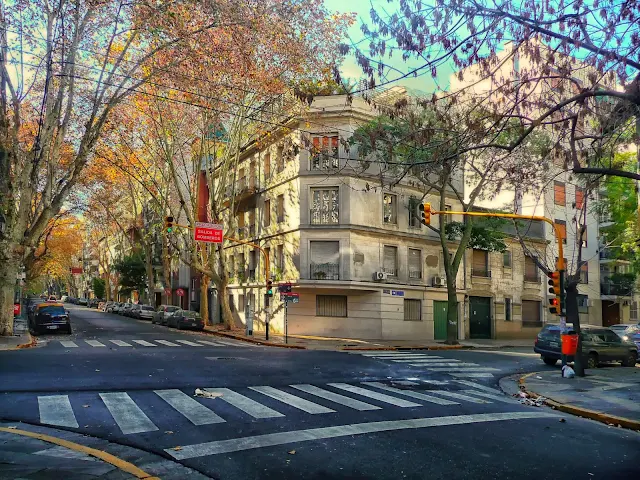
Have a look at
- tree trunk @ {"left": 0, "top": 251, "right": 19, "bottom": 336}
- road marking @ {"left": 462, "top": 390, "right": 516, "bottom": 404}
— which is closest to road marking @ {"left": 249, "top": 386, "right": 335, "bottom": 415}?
road marking @ {"left": 462, "top": 390, "right": 516, "bottom": 404}

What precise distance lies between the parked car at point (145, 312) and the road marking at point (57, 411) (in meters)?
37.5

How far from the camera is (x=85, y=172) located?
121 feet

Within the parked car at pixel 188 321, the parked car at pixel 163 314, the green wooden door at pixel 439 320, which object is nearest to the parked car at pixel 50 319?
the parked car at pixel 188 321

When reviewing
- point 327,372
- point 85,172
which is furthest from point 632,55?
point 85,172

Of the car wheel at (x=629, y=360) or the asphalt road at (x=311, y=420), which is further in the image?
the car wheel at (x=629, y=360)

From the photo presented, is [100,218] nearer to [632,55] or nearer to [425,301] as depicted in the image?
[425,301]

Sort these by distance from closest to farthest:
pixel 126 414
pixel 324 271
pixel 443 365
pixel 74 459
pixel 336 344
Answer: pixel 74 459 < pixel 126 414 < pixel 443 365 < pixel 336 344 < pixel 324 271

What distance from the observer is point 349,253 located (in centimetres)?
3028

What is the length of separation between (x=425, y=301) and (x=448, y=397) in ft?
73.7

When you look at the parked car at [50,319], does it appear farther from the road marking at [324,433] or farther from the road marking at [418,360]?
the road marking at [324,433]

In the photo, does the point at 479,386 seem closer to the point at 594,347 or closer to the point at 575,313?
the point at 575,313

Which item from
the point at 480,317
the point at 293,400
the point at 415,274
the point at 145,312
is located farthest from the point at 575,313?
the point at 145,312

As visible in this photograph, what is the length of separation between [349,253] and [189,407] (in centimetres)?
2149

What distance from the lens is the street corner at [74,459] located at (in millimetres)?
5512
